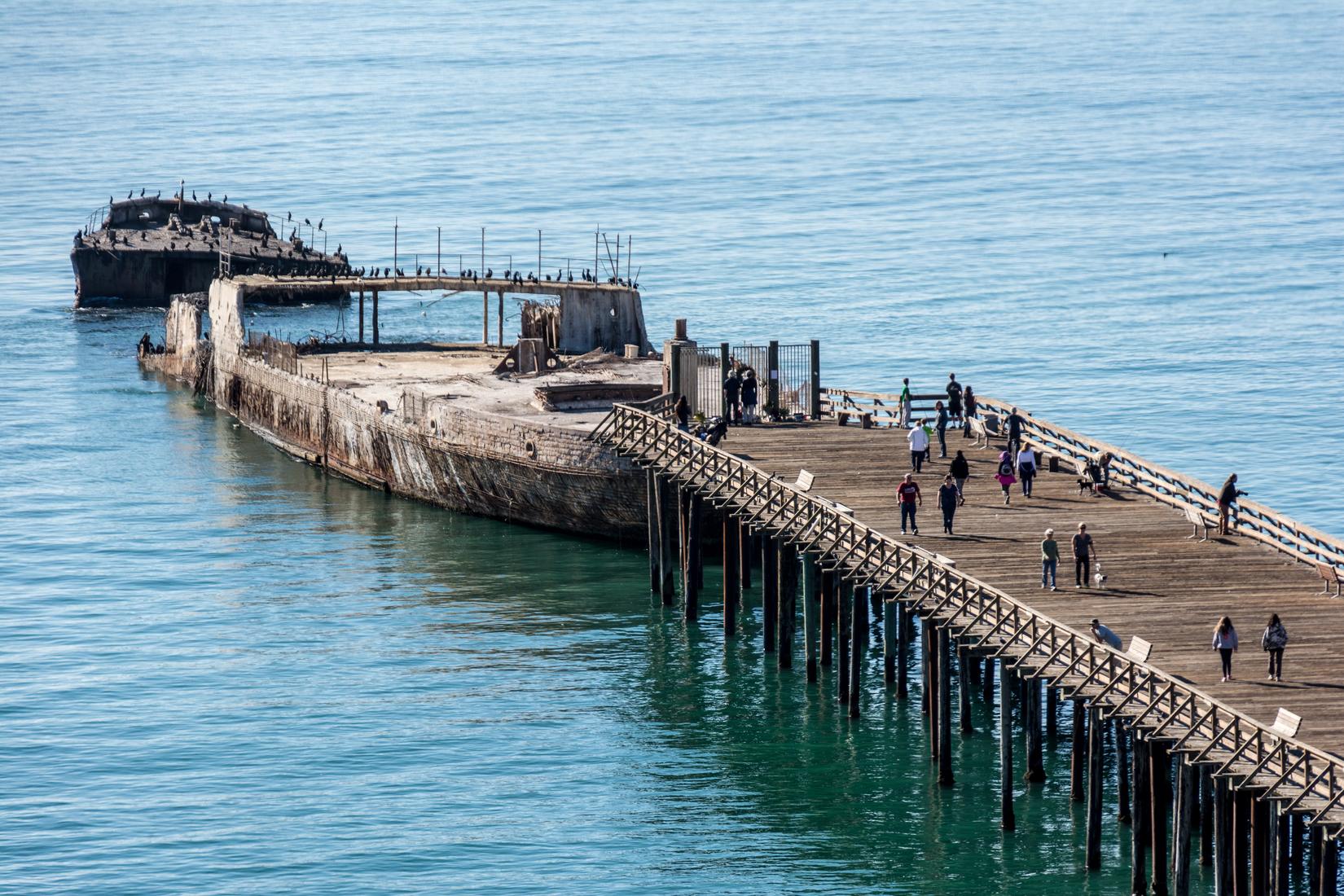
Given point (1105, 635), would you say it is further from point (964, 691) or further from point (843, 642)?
point (843, 642)

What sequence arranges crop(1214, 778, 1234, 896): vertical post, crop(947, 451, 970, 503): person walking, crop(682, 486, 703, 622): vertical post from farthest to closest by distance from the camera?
crop(682, 486, 703, 622): vertical post → crop(947, 451, 970, 503): person walking → crop(1214, 778, 1234, 896): vertical post

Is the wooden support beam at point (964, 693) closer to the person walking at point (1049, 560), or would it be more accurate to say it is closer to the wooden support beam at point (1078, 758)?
the person walking at point (1049, 560)

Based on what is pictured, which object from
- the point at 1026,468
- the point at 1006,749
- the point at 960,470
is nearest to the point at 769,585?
the point at 960,470

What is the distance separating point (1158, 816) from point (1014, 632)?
4826mm

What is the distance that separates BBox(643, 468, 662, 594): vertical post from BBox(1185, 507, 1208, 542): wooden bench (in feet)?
52.3

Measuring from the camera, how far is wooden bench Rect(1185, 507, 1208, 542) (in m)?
51.7

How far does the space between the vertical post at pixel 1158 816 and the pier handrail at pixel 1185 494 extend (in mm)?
9699

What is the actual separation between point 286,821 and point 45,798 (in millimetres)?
5751

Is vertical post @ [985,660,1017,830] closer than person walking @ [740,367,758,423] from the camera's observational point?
Yes

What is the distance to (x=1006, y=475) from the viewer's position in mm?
55500

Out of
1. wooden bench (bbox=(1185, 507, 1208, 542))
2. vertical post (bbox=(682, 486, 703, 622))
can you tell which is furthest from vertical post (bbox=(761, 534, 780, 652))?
wooden bench (bbox=(1185, 507, 1208, 542))

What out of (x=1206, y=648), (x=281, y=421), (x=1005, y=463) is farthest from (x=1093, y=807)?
(x=281, y=421)

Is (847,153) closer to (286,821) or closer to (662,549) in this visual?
(662,549)

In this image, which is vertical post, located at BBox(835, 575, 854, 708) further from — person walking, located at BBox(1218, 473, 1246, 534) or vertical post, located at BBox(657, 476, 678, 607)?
vertical post, located at BBox(657, 476, 678, 607)
